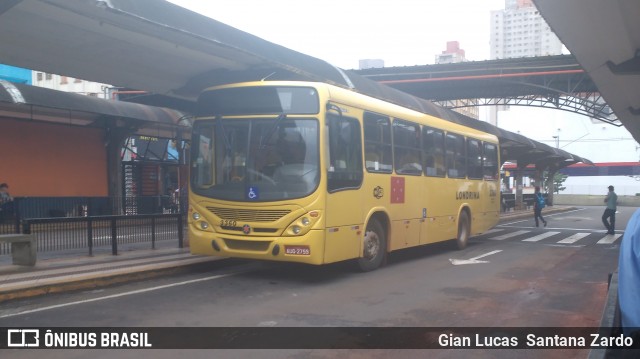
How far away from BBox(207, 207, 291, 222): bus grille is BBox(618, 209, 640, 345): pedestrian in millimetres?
6862

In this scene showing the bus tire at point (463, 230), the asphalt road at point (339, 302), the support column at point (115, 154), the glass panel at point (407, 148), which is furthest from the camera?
the support column at point (115, 154)

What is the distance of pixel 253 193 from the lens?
9.02m

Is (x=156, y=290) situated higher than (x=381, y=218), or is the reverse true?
(x=381, y=218)

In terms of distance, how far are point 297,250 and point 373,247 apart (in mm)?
2346

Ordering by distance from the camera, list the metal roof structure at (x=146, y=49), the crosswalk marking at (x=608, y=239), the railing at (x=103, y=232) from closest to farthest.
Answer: the metal roof structure at (x=146, y=49), the railing at (x=103, y=232), the crosswalk marking at (x=608, y=239)

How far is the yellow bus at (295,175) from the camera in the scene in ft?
29.2

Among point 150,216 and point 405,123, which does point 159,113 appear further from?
point 405,123

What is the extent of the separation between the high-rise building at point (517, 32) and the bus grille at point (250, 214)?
122 meters

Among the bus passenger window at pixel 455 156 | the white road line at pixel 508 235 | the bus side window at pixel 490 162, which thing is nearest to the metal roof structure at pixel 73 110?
the bus passenger window at pixel 455 156

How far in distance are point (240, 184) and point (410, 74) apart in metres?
31.2

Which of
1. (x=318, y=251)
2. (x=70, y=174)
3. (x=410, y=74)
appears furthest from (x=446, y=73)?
(x=318, y=251)

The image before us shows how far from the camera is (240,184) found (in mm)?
9156

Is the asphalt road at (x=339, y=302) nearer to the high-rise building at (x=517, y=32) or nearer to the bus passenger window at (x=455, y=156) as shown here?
the bus passenger window at (x=455, y=156)

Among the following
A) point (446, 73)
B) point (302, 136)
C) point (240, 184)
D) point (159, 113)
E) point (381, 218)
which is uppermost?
point (446, 73)
